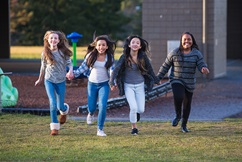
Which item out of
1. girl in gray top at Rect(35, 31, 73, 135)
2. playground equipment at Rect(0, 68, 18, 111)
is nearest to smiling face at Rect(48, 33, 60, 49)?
girl in gray top at Rect(35, 31, 73, 135)

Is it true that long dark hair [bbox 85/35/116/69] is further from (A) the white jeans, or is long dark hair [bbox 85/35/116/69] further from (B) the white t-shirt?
(A) the white jeans

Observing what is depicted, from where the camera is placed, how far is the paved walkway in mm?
15026

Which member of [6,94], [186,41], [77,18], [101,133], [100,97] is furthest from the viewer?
[77,18]

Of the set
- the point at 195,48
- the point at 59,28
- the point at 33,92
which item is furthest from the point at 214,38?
the point at 59,28

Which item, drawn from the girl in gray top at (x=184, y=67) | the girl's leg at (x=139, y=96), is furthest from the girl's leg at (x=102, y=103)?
the girl in gray top at (x=184, y=67)

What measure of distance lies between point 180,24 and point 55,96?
458 inches

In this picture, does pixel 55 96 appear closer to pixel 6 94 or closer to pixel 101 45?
pixel 101 45

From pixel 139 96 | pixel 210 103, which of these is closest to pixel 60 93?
pixel 139 96

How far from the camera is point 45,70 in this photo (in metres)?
12.0

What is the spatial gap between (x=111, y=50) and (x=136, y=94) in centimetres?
86

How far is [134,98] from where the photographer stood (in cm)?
1186

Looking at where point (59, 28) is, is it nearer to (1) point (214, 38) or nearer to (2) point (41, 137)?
(1) point (214, 38)

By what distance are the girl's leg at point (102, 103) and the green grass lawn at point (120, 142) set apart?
0.27 m

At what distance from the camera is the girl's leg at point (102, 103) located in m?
11.7
